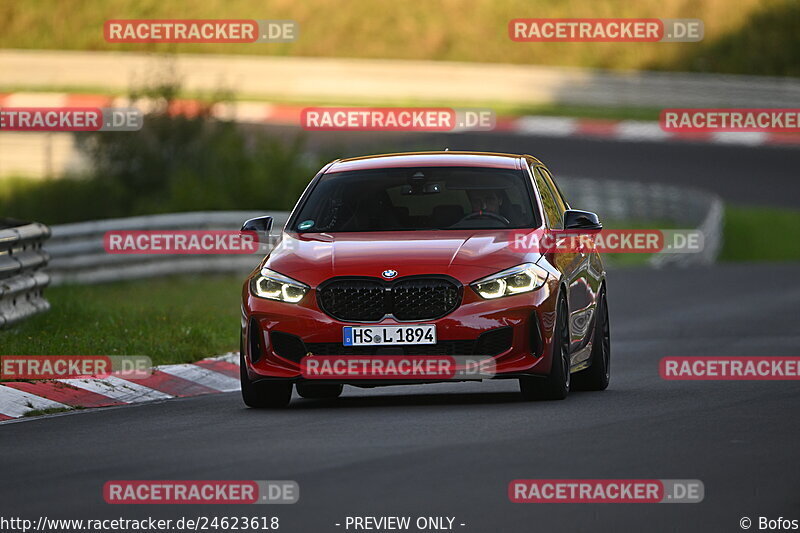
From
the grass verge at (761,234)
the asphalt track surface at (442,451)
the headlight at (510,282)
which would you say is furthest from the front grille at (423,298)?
the grass verge at (761,234)

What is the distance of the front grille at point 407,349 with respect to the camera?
11.0 metres

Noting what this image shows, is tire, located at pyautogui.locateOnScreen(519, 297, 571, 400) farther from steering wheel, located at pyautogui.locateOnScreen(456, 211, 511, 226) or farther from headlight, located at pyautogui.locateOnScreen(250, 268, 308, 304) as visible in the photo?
headlight, located at pyautogui.locateOnScreen(250, 268, 308, 304)

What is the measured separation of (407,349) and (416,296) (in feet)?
1.08

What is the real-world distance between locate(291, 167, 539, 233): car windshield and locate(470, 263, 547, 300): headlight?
83 cm

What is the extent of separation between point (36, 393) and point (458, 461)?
4.15 metres

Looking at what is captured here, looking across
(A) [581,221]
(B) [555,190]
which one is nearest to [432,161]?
(A) [581,221]

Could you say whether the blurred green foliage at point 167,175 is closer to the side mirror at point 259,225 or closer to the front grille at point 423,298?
the side mirror at point 259,225

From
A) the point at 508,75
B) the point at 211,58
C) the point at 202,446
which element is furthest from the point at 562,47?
the point at 202,446

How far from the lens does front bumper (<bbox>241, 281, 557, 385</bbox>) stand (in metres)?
11.1

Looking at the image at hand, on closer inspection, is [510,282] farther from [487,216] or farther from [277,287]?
[277,287]

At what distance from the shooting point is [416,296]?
439 inches

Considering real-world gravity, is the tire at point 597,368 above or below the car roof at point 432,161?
below

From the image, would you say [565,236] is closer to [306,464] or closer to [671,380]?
[671,380]

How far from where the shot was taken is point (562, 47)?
52.4 metres
